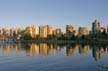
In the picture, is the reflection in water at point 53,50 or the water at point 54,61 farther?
the reflection in water at point 53,50

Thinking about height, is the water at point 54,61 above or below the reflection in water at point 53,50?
above

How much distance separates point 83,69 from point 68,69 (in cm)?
210

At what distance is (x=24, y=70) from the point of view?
36562mm

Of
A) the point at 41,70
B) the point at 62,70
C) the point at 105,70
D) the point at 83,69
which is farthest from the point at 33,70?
the point at 105,70

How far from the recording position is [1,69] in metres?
37.8

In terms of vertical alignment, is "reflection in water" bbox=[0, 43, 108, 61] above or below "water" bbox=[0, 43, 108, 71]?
below

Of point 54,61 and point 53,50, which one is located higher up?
point 54,61

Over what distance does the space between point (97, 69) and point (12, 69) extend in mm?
11897

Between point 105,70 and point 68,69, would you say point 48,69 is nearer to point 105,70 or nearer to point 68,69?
point 68,69

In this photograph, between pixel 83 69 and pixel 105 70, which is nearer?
pixel 105 70

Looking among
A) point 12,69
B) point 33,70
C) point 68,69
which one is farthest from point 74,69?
point 12,69

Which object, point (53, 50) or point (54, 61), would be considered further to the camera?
point (53, 50)

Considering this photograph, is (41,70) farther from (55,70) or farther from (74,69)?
(74,69)

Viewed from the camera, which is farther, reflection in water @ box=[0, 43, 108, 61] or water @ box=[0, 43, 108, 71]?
reflection in water @ box=[0, 43, 108, 61]
